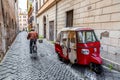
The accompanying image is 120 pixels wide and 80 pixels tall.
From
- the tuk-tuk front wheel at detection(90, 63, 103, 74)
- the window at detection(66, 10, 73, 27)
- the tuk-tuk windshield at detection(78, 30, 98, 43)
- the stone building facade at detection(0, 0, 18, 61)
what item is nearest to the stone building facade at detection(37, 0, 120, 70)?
the tuk-tuk front wheel at detection(90, 63, 103, 74)

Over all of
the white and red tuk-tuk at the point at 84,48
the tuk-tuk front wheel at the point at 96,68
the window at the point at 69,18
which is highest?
the window at the point at 69,18

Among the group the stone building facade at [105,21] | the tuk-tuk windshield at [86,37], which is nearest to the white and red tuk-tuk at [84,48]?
the tuk-tuk windshield at [86,37]

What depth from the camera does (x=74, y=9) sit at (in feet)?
33.5

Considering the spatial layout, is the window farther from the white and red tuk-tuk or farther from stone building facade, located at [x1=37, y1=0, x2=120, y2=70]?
the white and red tuk-tuk

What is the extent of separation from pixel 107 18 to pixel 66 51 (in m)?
2.34

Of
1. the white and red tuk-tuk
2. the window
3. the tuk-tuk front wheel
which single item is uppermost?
the window

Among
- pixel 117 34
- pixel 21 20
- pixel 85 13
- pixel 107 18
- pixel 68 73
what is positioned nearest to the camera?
pixel 68 73

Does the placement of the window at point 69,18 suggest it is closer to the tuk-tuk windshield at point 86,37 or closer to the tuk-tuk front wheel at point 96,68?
the tuk-tuk windshield at point 86,37

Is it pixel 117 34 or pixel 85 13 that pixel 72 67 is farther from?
pixel 85 13

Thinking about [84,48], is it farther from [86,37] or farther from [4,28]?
[4,28]

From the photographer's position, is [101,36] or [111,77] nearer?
[111,77]

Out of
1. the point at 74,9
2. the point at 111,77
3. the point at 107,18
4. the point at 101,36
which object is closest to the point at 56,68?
the point at 111,77

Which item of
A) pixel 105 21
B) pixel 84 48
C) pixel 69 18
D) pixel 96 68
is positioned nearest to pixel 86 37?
pixel 84 48

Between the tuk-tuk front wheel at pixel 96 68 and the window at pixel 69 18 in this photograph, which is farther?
the window at pixel 69 18
